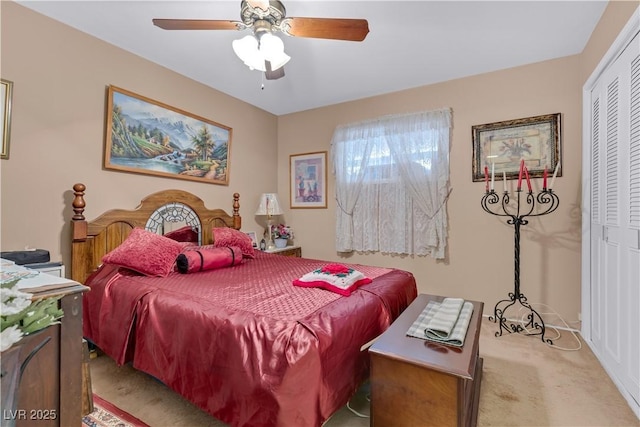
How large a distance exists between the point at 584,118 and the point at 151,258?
12.5ft

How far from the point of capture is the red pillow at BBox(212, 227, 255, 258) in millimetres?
2881

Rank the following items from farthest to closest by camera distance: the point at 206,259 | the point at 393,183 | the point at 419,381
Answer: the point at 393,183
the point at 206,259
the point at 419,381

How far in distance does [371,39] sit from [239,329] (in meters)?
2.47

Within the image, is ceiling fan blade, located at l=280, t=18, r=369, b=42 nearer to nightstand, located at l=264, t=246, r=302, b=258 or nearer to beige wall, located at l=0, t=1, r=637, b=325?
beige wall, located at l=0, t=1, r=637, b=325

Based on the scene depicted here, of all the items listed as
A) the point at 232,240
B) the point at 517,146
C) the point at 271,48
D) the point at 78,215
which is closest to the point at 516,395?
the point at 517,146

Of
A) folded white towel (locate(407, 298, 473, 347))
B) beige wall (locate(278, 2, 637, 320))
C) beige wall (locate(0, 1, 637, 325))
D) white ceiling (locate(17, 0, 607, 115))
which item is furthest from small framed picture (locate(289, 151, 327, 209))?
folded white towel (locate(407, 298, 473, 347))

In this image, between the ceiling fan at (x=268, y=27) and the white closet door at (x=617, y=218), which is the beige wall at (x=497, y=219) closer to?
the white closet door at (x=617, y=218)

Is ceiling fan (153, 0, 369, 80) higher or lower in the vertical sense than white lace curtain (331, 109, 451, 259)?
higher

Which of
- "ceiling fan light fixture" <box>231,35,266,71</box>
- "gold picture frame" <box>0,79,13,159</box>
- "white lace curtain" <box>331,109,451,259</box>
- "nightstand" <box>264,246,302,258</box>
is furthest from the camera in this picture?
"nightstand" <box>264,246,302,258</box>

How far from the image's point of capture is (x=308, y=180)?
4.17 m

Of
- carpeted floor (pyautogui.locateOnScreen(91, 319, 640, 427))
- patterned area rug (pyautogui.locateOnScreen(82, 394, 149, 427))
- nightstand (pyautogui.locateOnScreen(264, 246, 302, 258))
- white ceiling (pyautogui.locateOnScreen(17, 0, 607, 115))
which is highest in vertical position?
white ceiling (pyautogui.locateOnScreen(17, 0, 607, 115))

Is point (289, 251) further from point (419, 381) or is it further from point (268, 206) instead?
point (419, 381)

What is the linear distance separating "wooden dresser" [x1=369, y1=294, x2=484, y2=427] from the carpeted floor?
14.4 inches

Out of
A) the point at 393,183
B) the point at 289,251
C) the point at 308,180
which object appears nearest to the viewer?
the point at 393,183
